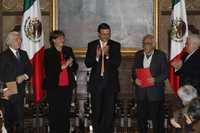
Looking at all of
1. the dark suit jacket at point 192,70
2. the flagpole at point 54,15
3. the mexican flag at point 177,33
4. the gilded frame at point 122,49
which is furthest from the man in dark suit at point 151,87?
the flagpole at point 54,15

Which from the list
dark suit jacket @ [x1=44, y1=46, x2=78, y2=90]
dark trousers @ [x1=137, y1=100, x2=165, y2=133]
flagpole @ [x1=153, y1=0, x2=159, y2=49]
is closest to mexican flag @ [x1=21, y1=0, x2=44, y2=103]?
dark suit jacket @ [x1=44, y1=46, x2=78, y2=90]

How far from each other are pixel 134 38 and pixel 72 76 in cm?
289

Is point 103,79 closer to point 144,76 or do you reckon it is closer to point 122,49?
point 144,76

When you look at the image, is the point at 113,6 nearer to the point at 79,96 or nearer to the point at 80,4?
the point at 80,4

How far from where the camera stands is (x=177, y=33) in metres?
10.8

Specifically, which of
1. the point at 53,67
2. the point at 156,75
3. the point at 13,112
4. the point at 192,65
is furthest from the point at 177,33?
the point at 13,112

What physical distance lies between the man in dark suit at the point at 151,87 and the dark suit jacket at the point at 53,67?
111cm

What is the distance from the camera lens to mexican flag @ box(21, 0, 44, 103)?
10.7 metres

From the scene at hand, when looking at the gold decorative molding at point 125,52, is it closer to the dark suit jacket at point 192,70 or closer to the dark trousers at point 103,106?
the dark trousers at point 103,106

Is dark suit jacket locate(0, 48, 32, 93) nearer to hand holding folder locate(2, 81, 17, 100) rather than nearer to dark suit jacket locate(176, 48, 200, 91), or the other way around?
hand holding folder locate(2, 81, 17, 100)

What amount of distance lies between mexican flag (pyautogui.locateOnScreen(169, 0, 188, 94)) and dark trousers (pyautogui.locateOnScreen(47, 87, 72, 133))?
A: 6.91ft

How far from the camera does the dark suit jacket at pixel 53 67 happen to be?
977 centimetres

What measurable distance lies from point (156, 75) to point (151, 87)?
23 centimetres

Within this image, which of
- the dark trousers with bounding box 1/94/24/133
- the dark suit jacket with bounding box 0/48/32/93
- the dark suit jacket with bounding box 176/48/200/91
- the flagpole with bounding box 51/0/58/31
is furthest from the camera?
the flagpole with bounding box 51/0/58/31
